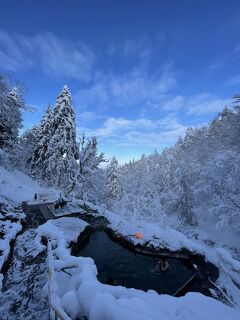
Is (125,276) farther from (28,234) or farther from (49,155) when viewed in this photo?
(49,155)

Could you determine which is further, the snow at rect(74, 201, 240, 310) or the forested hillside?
the forested hillside

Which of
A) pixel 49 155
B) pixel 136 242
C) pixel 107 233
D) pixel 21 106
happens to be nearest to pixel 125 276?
pixel 136 242

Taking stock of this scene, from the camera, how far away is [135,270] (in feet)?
33.0

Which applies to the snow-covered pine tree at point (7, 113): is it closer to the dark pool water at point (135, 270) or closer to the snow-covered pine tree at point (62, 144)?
the snow-covered pine tree at point (62, 144)

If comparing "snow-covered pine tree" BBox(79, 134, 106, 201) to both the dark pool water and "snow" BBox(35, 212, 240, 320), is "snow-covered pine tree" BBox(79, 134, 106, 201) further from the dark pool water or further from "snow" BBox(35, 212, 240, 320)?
"snow" BBox(35, 212, 240, 320)

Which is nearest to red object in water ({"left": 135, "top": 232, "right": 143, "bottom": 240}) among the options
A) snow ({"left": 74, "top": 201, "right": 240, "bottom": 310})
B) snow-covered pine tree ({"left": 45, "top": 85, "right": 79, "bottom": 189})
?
snow ({"left": 74, "top": 201, "right": 240, "bottom": 310})

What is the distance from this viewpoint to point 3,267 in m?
7.19

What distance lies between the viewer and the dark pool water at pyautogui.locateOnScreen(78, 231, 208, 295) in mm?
9117

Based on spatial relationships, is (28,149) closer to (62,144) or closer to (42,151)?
(42,151)

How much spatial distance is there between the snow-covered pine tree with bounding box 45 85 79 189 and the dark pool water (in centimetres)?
1372

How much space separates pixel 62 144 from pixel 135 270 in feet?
60.0

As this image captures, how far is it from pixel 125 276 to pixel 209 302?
572 centimetres

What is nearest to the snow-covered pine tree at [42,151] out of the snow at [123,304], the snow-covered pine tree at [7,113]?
the snow-covered pine tree at [7,113]

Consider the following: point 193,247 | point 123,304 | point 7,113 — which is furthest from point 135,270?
point 7,113
